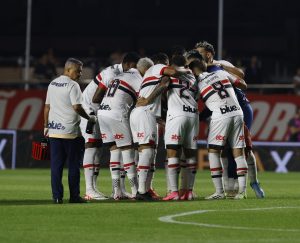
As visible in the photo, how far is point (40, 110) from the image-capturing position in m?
32.0

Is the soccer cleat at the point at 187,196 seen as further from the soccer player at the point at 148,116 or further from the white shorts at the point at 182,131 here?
the white shorts at the point at 182,131

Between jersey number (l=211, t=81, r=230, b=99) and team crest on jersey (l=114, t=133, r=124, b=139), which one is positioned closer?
jersey number (l=211, t=81, r=230, b=99)

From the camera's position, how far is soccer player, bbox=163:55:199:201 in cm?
1733

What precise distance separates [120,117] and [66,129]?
4.43ft

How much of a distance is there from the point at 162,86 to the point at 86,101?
1848 mm

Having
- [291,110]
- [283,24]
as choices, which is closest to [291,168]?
[291,110]

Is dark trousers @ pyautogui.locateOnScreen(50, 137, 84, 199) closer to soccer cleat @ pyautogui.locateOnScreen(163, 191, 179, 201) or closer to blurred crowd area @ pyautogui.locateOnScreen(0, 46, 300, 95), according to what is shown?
soccer cleat @ pyautogui.locateOnScreen(163, 191, 179, 201)

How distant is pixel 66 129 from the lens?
54.6 feet

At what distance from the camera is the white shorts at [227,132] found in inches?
691

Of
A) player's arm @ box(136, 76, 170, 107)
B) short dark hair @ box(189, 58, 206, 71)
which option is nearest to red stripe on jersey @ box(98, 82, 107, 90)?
player's arm @ box(136, 76, 170, 107)

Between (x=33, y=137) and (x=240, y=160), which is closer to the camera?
(x=240, y=160)

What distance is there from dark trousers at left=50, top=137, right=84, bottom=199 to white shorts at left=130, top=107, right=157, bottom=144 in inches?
47.3

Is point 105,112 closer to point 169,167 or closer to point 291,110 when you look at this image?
point 169,167

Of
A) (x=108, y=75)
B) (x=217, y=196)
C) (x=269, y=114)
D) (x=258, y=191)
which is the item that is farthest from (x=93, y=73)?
(x=217, y=196)
